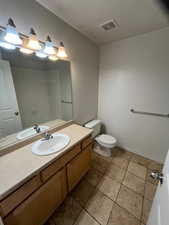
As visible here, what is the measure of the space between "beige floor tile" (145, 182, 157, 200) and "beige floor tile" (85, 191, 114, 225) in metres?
0.53

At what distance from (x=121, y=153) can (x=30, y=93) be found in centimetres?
217

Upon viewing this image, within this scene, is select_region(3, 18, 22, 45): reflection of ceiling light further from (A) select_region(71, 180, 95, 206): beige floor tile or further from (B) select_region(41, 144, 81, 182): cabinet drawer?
(A) select_region(71, 180, 95, 206): beige floor tile

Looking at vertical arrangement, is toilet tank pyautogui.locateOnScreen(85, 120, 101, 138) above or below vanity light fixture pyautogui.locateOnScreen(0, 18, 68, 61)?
below

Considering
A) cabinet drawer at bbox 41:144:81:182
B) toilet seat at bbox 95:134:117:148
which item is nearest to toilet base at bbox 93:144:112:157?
toilet seat at bbox 95:134:117:148

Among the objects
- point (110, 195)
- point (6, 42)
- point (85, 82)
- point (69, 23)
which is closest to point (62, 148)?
point (110, 195)

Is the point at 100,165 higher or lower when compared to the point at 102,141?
lower

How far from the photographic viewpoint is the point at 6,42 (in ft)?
3.33

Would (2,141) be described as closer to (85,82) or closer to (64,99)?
(64,99)

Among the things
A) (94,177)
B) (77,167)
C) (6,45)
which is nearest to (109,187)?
(94,177)

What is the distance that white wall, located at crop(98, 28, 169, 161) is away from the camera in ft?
5.59

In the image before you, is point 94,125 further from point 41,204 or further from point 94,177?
point 41,204

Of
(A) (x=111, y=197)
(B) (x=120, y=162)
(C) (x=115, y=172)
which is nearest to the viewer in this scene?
(A) (x=111, y=197)

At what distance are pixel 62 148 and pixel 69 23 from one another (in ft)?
5.84

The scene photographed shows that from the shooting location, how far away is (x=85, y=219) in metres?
1.17
